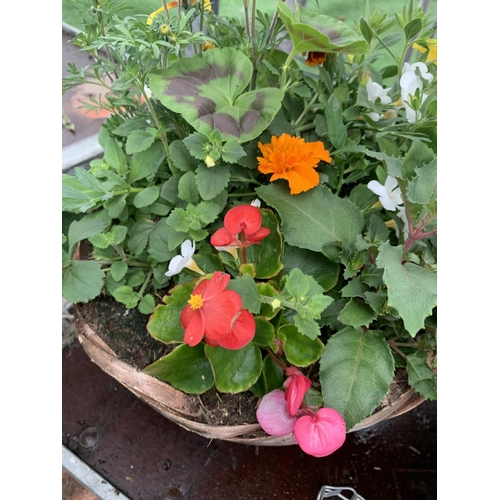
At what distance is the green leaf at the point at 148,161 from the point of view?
1.94 ft

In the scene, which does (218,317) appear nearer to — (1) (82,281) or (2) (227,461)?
(1) (82,281)

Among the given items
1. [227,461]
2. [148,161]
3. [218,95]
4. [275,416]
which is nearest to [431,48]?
[218,95]

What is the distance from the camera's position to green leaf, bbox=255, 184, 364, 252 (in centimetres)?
53

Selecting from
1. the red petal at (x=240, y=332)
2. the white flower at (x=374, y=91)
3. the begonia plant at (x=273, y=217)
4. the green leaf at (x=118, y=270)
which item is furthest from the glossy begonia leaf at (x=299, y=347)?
the white flower at (x=374, y=91)

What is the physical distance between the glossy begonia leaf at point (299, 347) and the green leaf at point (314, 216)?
102mm

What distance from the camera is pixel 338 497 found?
0.63 m

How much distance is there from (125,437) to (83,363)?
168mm

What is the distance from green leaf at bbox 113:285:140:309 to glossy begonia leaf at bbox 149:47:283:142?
22cm

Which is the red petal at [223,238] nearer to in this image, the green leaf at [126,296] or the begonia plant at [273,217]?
the begonia plant at [273,217]

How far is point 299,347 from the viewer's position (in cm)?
49

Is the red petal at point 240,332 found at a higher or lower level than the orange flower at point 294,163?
lower

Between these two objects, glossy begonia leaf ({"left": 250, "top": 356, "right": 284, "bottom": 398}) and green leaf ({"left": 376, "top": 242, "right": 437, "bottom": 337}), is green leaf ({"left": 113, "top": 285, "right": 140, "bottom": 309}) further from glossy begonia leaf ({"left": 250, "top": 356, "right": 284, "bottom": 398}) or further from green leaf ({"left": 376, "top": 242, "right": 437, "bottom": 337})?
green leaf ({"left": 376, "top": 242, "right": 437, "bottom": 337})

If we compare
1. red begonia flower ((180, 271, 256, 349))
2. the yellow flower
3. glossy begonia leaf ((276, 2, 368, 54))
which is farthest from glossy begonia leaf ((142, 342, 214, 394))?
the yellow flower

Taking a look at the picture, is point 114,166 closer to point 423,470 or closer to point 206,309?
point 206,309
